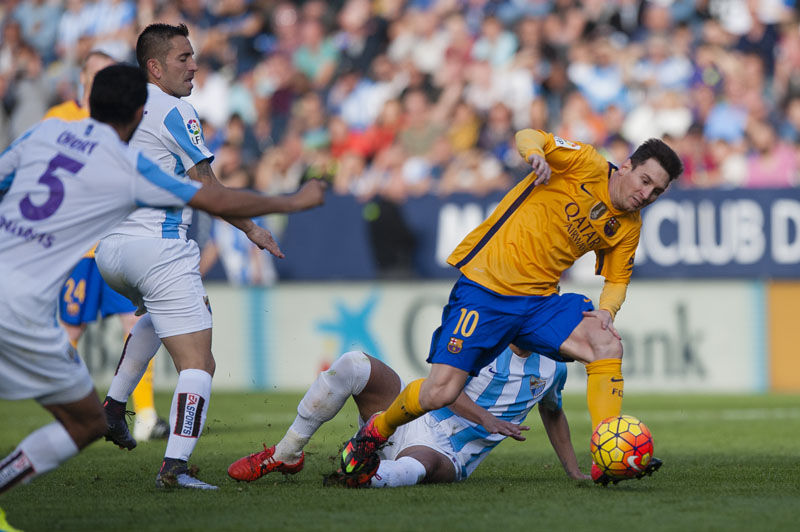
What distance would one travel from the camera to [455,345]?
20.7 feet

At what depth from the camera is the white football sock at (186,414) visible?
6.18 meters

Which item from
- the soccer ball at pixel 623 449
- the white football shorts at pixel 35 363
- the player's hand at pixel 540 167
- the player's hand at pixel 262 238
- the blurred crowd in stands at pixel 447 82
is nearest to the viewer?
the white football shorts at pixel 35 363

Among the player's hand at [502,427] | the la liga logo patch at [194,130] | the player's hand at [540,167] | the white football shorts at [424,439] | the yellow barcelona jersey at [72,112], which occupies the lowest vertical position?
the white football shorts at [424,439]

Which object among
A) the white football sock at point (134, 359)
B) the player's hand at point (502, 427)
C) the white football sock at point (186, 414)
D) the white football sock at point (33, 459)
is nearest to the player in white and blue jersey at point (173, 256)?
the white football sock at point (186, 414)

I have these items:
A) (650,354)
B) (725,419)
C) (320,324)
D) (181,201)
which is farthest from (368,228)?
(181,201)

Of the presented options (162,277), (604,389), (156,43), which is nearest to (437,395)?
(604,389)

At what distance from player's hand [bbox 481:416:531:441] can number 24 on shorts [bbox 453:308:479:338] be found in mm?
464

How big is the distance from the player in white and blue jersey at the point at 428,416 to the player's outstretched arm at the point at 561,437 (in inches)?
3.0

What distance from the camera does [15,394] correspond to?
4.89m

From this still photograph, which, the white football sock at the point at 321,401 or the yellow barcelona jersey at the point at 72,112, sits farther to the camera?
the yellow barcelona jersey at the point at 72,112

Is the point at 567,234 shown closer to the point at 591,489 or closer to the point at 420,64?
the point at 591,489

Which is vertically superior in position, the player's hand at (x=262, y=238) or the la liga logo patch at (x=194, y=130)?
the la liga logo patch at (x=194, y=130)

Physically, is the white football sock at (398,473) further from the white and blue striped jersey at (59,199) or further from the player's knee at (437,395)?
the white and blue striped jersey at (59,199)

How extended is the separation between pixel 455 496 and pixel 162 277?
189 cm
